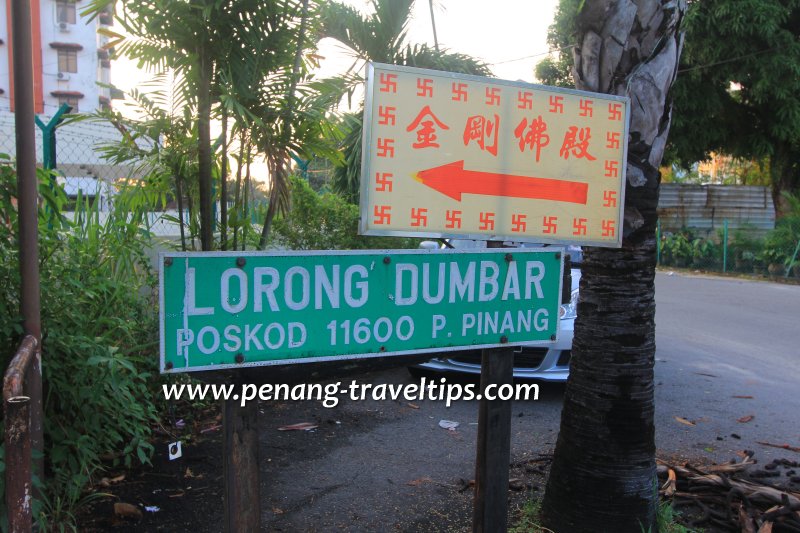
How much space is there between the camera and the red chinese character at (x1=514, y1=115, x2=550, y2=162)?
263 cm

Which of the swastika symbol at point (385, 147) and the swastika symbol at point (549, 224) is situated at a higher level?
the swastika symbol at point (385, 147)

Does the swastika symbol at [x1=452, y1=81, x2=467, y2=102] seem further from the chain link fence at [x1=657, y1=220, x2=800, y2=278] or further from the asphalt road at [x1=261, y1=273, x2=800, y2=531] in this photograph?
the chain link fence at [x1=657, y1=220, x2=800, y2=278]

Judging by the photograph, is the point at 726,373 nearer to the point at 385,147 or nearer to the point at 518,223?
the point at 518,223

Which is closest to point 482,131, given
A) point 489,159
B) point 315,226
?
point 489,159

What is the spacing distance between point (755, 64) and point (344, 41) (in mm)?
13997

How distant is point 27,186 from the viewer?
2.87m

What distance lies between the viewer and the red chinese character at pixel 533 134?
2.63 metres

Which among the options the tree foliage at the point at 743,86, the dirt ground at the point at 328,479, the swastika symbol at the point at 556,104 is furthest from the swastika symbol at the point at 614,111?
the tree foliage at the point at 743,86

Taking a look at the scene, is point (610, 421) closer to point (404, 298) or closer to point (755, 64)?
point (404, 298)

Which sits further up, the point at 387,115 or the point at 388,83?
the point at 388,83

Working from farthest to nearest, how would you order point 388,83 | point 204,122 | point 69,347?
1. point 204,122
2. point 69,347
3. point 388,83

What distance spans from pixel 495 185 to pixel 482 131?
21cm

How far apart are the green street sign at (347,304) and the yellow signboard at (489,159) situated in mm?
151

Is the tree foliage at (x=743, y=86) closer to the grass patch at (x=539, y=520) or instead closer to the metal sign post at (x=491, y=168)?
the grass patch at (x=539, y=520)
